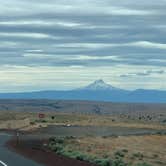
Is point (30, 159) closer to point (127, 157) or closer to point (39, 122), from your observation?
point (127, 157)

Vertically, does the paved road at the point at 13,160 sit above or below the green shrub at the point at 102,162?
below

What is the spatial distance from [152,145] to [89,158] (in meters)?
23.5

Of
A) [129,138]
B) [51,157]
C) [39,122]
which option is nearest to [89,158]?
[51,157]

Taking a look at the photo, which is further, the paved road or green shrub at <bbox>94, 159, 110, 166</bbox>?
the paved road

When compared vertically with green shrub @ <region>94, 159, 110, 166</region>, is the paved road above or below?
below

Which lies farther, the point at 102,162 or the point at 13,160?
the point at 13,160

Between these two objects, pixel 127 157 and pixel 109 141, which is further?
pixel 109 141

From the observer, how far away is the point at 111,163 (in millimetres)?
30781

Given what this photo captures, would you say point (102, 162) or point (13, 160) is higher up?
point (102, 162)

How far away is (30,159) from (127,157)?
6615 millimetres

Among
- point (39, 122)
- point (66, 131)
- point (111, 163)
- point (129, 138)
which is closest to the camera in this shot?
point (111, 163)

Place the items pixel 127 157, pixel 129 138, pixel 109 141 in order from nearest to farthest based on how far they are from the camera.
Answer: pixel 127 157, pixel 109 141, pixel 129 138

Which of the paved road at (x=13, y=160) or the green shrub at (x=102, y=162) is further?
the paved road at (x=13, y=160)

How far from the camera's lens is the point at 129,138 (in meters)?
60.8
